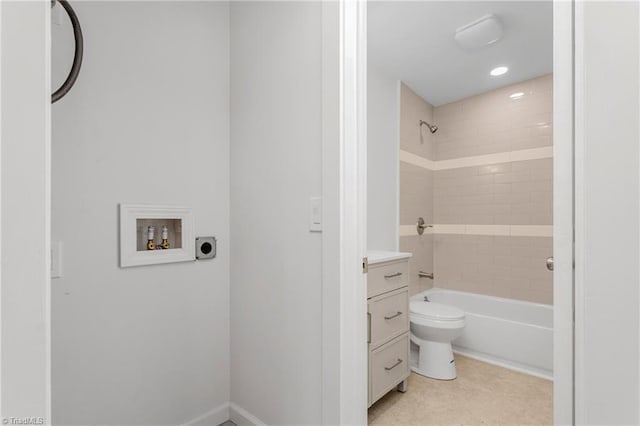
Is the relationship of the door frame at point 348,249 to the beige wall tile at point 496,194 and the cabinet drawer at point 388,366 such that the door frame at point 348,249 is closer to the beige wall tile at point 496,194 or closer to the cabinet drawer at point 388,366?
Result: the cabinet drawer at point 388,366

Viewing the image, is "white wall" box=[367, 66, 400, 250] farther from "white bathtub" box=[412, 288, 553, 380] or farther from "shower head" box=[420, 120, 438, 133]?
"white bathtub" box=[412, 288, 553, 380]

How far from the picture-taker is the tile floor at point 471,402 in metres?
1.77

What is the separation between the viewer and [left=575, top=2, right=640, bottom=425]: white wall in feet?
2.34

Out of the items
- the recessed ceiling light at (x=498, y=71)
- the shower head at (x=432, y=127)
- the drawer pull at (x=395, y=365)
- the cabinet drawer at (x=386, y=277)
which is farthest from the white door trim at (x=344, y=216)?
the shower head at (x=432, y=127)

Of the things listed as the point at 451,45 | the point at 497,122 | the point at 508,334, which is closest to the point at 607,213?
the point at 451,45

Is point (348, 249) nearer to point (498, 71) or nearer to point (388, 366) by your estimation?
point (388, 366)

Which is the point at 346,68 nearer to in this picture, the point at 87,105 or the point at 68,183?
the point at 87,105

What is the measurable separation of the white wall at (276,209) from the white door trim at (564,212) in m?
0.78

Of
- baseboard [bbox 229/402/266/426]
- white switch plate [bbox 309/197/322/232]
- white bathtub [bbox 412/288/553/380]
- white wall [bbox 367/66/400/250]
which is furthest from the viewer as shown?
white wall [bbox 367/66/400/250]

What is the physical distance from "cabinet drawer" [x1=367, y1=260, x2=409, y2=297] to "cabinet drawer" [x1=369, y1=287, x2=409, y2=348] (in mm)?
37

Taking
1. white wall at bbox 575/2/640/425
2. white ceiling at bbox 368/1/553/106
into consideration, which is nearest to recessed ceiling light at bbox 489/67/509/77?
white ceiling at bbox 368/1/553/106

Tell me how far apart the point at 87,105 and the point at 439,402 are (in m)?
2.42

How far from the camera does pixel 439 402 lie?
1.93 metres

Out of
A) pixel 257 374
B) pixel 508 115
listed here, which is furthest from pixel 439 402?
pixel 508 115
